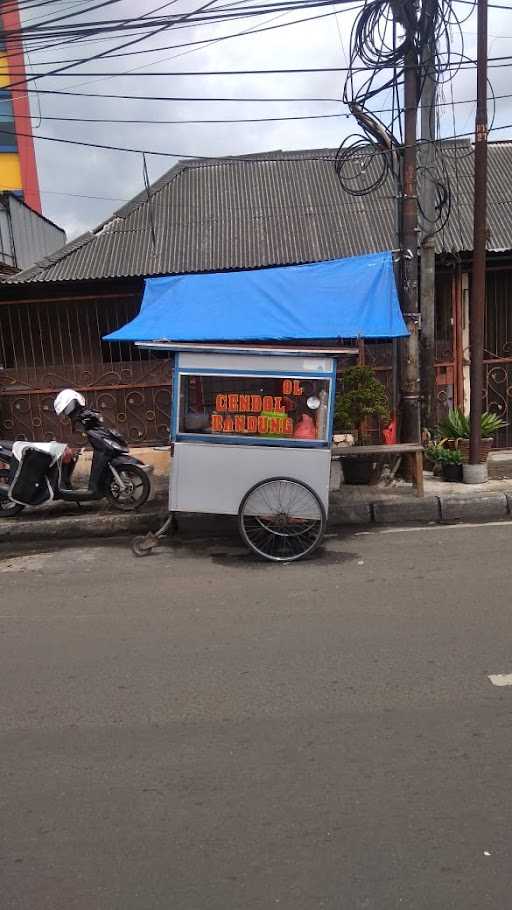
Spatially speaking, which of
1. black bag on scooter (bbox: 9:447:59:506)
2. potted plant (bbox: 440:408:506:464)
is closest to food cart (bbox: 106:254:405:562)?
black bag on scooter (bbox: 9:447:59:506)

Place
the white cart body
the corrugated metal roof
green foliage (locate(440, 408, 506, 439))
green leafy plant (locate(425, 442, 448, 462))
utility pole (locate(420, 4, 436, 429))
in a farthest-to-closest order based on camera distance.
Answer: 1. the corrugated metal roof
2. green foliage (locate(440, 408, 506, 439))
3. green leafy plant (locate(425, 442, 448, 462))
4. utility pole (locate(420, 4, 436, 429))
5. the white cart body

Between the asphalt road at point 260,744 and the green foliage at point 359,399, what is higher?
the green foliage at point 359,399

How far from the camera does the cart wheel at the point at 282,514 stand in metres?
5.48

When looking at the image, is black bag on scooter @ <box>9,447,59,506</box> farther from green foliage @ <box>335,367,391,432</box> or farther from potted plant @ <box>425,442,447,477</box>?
potted plant @ <box>425,442,447,477</box>

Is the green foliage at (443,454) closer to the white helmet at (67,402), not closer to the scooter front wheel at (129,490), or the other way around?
the scooter front wheel at (129,490)

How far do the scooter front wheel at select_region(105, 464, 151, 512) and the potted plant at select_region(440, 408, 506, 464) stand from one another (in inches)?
141

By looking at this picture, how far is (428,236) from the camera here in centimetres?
767

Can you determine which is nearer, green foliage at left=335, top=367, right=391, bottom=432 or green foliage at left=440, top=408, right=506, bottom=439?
green foliage at left=335, top=367, right=391, bottom=432

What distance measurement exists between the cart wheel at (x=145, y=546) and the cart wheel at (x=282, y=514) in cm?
92

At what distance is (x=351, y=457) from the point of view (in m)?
7.23

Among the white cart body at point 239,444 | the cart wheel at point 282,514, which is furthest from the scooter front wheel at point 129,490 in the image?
A: the cart wheel at point 282,514

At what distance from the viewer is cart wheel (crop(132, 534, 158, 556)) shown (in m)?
5.88

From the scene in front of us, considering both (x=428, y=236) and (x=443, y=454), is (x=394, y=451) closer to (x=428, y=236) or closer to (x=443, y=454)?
(x=443, y=454)

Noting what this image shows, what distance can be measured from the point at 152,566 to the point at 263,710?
8.35ft
